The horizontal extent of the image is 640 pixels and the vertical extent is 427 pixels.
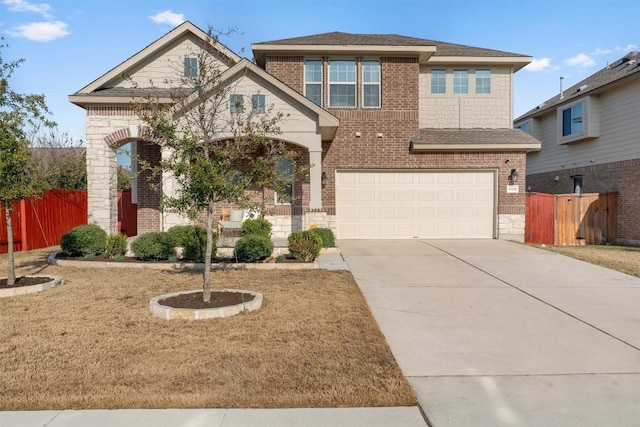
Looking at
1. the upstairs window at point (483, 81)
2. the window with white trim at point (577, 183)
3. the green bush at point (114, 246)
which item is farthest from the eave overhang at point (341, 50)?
the window with white trim at point (577, 183)

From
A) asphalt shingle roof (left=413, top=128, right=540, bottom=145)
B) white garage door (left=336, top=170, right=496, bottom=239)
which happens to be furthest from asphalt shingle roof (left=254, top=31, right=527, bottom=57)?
white garage door (left=336, top=170, right=496, bottom=239)

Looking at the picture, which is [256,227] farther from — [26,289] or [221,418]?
[221,418]

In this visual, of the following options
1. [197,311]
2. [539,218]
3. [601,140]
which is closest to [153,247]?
[197,311]

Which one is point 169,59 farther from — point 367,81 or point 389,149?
point 389,149

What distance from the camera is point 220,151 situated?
664cm

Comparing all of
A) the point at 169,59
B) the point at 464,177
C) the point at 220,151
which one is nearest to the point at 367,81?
the point at 464,177

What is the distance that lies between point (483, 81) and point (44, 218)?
1670cm

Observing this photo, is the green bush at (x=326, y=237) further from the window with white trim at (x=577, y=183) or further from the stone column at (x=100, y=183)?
the window with white trim at (x=577, y=183)

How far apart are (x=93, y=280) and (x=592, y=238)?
17.7 metres

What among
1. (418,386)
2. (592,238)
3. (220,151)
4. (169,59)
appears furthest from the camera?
(592,238)

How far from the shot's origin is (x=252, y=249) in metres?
10.4

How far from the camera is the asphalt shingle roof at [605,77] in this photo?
17733 millimetres

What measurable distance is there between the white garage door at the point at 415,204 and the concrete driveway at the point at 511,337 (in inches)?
188

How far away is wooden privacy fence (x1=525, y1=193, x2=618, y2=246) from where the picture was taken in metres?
16.7
